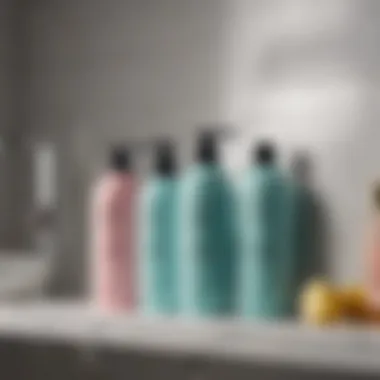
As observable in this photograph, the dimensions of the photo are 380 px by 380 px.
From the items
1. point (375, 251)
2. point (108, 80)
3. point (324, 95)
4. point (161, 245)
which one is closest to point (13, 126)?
point (108, 80)

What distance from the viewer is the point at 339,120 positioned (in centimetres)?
119

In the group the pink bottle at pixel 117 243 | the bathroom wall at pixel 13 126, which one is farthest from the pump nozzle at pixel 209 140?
the bathroom wall at pixel 13 126

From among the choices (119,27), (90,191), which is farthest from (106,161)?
Result: (119,27)

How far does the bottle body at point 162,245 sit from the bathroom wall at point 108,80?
0.15 meters

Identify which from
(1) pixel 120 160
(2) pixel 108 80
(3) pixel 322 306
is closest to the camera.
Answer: (3) pixel 322 306

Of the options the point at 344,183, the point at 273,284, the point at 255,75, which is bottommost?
the point at 273,284

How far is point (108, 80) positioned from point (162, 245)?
12.7 inches

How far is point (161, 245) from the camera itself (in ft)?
3.93

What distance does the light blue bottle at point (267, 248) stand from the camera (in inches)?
44.0

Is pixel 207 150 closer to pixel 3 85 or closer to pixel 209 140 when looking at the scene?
pixel 209 140

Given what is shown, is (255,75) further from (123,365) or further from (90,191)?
(123,365)

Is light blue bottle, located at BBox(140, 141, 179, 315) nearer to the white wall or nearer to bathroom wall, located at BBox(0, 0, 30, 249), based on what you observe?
the white wall

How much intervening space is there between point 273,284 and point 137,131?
37 centimetres

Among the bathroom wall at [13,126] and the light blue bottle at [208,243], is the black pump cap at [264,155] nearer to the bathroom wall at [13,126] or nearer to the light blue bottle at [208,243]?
the light blue bottle at [208,243]
